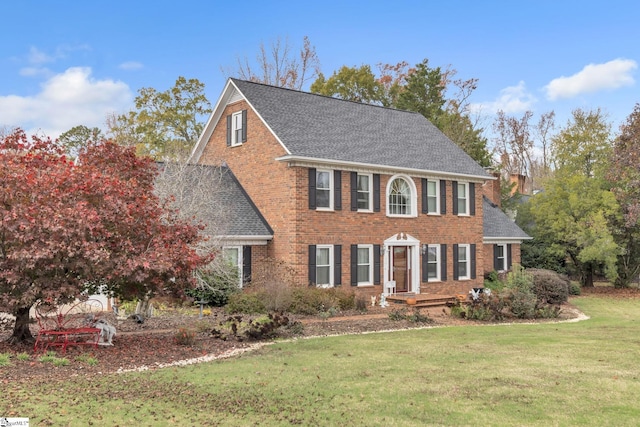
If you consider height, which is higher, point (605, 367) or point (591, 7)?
point (591, 7)

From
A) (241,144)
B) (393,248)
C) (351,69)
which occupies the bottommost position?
(393,248)

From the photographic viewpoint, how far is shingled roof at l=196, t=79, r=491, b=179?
22406 mm

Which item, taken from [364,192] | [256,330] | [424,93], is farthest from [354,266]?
[424,93]

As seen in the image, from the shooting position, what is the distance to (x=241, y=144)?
2430cm

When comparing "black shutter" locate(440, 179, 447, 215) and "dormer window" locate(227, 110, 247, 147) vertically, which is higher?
"dormer window" locate(227, 110, 247, 147)

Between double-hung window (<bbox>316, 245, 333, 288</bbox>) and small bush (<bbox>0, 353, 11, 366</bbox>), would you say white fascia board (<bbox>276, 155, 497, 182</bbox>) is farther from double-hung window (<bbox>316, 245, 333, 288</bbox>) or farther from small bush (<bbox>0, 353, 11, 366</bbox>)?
small bush (<bbox>0, 353, 11, 366</bbox>)

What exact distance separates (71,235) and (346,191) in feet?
42.7

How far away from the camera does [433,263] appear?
83.4 ft

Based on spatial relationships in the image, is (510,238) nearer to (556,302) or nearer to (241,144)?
(556,302)

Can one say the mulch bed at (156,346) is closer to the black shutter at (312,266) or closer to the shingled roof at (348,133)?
the black shutter at (312,266)

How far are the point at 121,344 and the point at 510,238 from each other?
2365 centimetres

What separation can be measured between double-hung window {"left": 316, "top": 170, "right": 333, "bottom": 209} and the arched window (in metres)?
2.98

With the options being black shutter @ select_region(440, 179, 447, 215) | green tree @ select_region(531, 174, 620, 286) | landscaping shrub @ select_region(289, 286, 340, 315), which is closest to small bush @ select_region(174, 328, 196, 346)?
landscaping shrub @ select_region(289, 286, 340, 315)

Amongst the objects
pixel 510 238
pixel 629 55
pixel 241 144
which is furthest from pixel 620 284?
pixel 241 144
